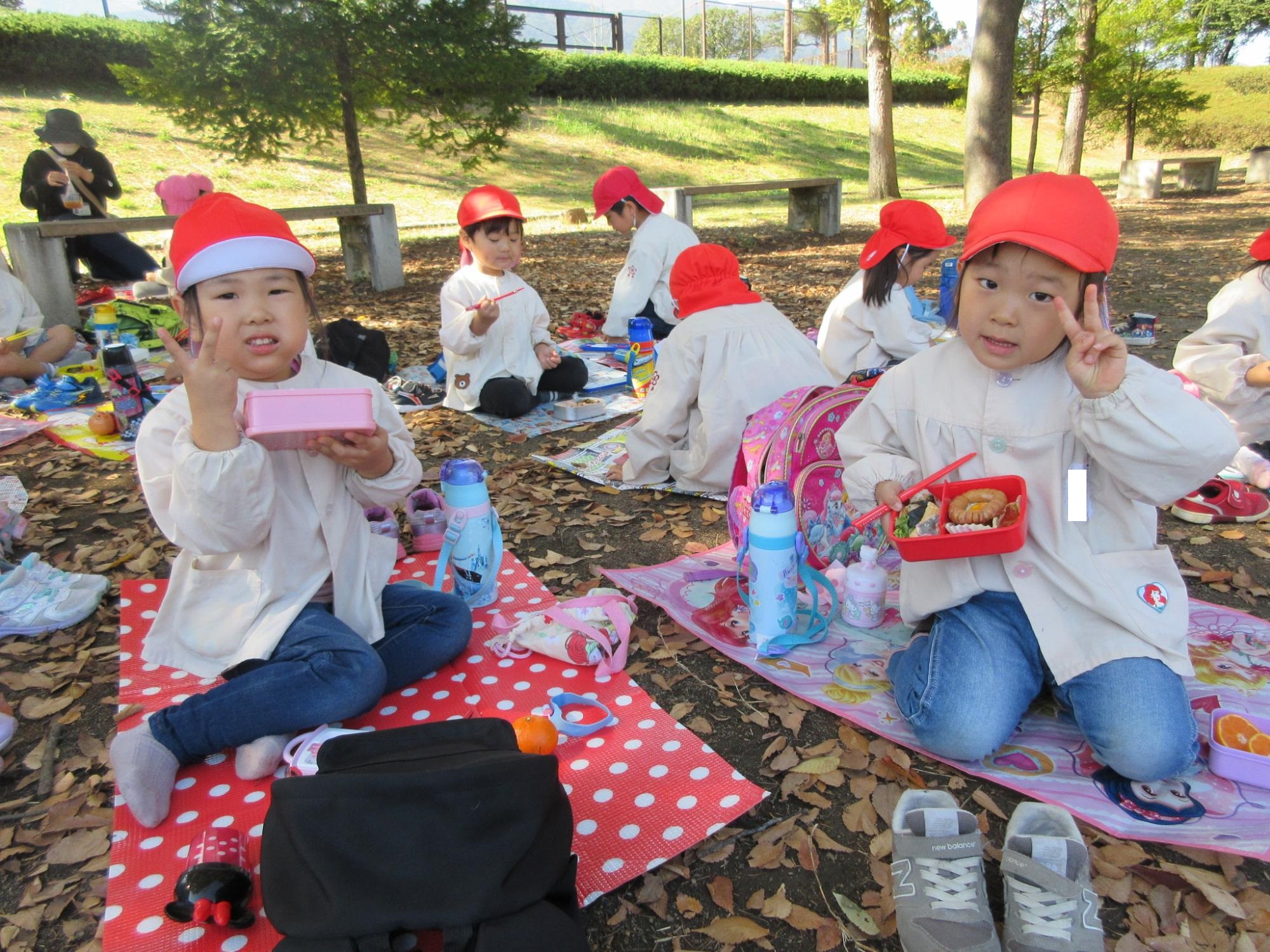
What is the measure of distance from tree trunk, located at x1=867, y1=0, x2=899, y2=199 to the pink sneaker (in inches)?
529

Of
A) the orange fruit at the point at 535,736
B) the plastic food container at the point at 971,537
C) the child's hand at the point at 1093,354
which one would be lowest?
the orange fruit at the point at 535,736

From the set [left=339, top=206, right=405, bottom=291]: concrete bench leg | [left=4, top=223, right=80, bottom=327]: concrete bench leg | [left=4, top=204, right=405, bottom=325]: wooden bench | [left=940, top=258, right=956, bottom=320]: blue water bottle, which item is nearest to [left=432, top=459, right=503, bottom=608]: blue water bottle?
[left=940, top=258, right=956, bottom=320]: blue water bottle

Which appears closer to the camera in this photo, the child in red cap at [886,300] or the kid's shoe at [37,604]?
the kid's shoe at [37,604]

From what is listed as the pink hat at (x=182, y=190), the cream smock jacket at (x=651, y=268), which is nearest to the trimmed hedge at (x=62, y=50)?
the pink hat at (x=182, y=190)

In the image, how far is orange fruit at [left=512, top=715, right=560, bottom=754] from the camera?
91.6 inches

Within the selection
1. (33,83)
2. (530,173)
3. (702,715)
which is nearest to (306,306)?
(702,715)

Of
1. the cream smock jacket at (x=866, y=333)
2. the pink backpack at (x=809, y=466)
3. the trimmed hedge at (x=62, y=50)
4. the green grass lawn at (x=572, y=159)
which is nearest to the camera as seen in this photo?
the pink backpack at (x=809, y=466)

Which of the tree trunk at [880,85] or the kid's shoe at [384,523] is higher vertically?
the tree trunk at [880,85]

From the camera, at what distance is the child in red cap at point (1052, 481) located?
2.11 m

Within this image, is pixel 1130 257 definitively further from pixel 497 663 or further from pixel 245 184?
pixel 245 184

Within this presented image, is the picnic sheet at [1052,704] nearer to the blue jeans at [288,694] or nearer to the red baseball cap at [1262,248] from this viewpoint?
the blue jeans at [288,694]

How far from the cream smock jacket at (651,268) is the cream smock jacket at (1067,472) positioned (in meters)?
4.38

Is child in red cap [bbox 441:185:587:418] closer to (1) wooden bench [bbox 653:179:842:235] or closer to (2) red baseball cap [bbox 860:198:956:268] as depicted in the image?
(2) red baseball cap [bbox 860:198:956:268]

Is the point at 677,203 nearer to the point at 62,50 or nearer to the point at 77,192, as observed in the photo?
the point at 77,192
